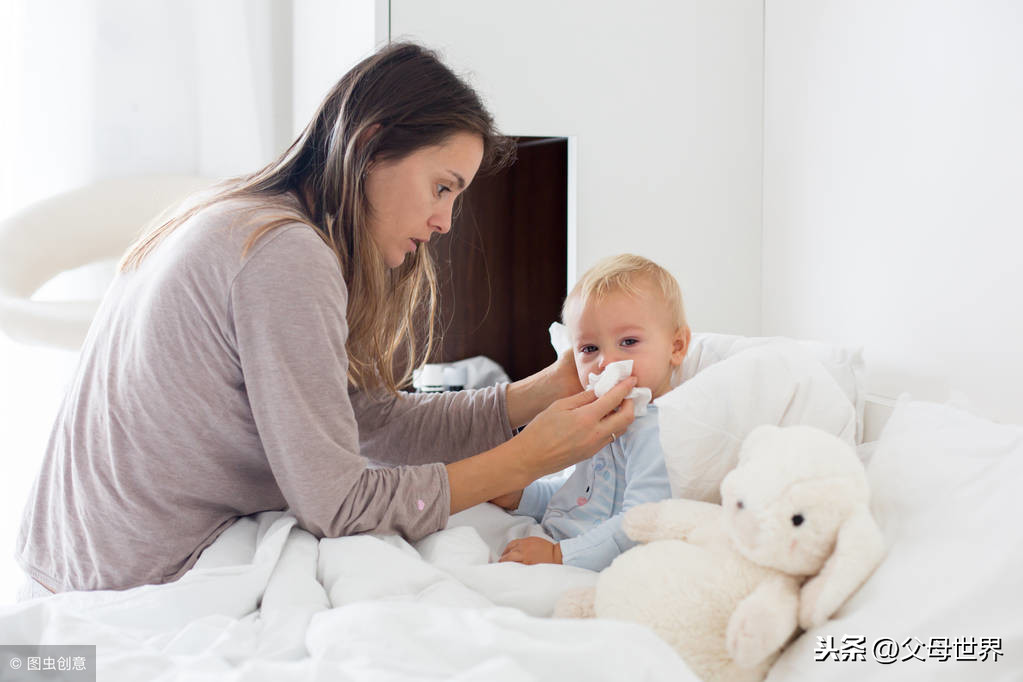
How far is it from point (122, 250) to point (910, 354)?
→ 217cm

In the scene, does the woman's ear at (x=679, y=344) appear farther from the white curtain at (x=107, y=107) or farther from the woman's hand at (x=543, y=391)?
the white curtain at (x=107, y=107)

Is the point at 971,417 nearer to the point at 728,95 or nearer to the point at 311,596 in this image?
the point at 311,596

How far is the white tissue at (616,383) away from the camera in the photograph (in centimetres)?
120

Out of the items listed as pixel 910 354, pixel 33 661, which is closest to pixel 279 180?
pixel 33 661

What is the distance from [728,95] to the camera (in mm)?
2115

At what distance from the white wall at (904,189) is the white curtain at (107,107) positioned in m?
1.81

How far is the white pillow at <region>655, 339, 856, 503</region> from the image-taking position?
3.35 ft

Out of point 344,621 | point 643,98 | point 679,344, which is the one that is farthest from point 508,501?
point 643,98

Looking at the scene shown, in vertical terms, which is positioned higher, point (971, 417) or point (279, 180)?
point (279, 180)

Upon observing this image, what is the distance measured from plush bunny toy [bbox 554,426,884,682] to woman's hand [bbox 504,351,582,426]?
0.59 metres

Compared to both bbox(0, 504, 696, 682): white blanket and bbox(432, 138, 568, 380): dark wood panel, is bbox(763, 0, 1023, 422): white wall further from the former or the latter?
bbox(0, 504, 696, 682): white blanket

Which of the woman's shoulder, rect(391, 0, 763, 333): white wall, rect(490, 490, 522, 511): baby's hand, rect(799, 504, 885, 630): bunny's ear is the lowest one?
Result: rect(490, 490, 522, 511): baby's hand

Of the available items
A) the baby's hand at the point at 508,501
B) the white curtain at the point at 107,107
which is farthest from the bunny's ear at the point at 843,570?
the white curtain at the point at 107,107

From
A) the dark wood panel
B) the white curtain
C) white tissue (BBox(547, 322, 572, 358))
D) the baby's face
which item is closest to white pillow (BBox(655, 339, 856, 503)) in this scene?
the baby's face
